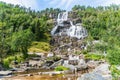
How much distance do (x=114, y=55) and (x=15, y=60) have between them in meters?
45.1

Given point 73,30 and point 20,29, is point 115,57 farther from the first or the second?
point 73,30

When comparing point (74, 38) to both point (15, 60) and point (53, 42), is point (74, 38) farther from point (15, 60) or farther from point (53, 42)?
point (15, 60)

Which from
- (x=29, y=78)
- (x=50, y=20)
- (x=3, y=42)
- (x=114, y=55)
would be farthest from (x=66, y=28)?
(x=114, y=55)

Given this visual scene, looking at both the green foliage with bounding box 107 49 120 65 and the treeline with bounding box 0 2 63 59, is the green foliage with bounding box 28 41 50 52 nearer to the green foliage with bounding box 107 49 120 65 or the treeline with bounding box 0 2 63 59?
the treeline with bounding box 0 2 63 59

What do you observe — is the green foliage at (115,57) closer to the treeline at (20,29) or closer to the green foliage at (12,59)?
the green foliage at (12,59)

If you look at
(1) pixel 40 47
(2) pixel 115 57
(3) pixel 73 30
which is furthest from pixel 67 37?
(2) pixel 115 57

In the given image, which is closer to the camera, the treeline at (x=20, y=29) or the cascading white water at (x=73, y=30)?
the treeline at (x=20, y=29)

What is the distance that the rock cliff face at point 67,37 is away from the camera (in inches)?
4478

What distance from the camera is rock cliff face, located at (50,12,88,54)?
373 ft

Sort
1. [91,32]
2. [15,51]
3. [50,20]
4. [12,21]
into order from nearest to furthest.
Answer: [15,51] < [12,21] < [91,32] < [50,20]

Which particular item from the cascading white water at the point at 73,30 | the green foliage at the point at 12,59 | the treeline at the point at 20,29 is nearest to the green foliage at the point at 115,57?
the green foliage at the point at 12,59

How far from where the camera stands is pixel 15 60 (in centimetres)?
8044

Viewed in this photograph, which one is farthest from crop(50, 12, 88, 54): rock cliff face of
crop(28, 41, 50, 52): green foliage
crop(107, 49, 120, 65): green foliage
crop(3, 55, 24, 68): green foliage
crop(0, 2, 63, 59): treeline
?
crop(107, 49, 120, 65): green foliage

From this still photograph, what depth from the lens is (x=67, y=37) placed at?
129375mm
